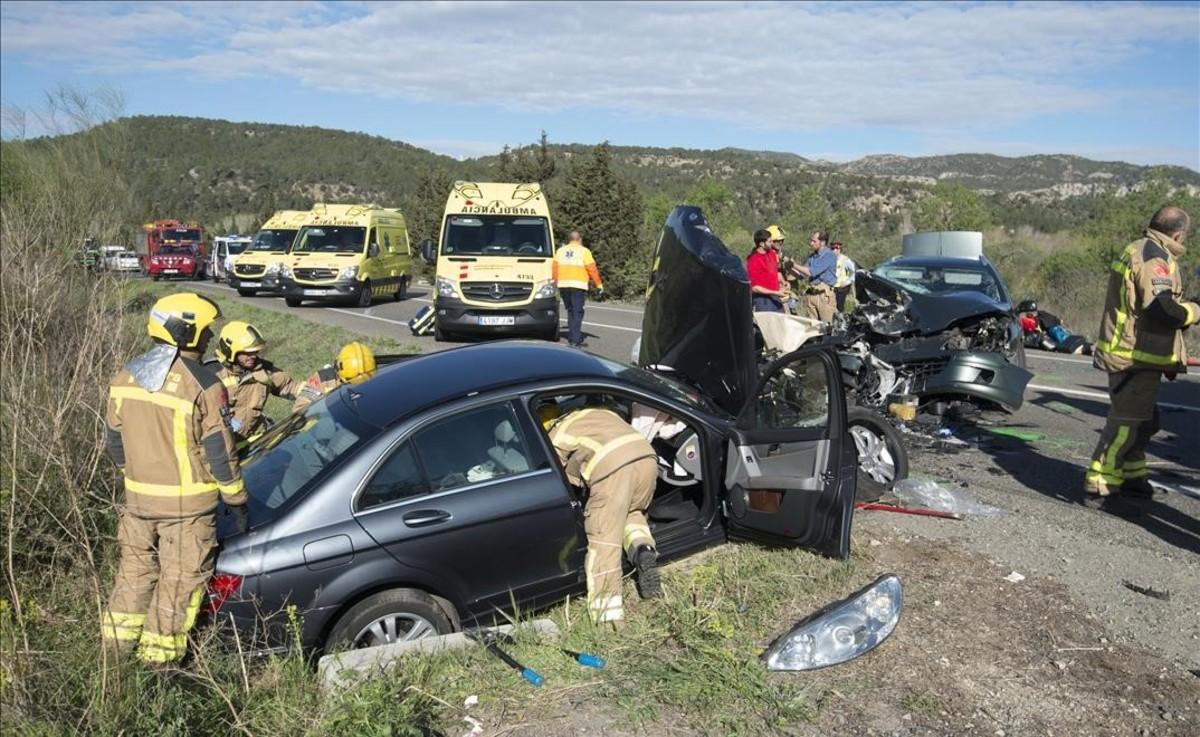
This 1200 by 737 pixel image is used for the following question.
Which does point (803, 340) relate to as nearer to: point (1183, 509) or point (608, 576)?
point (1183, 509)

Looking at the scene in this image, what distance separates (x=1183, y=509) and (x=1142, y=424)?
68cm

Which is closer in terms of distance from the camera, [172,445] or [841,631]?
[172,445]

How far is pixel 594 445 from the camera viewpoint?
448 cm

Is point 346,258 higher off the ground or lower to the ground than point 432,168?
lower

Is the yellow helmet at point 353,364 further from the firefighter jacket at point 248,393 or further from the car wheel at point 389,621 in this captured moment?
the car wheel at point 389,621

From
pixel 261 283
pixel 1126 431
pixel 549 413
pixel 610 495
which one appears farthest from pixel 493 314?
pixel 261 283

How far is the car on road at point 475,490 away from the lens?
3893mm

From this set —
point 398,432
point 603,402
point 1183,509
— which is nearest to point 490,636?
point 398,432

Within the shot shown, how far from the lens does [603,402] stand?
15.8 feet

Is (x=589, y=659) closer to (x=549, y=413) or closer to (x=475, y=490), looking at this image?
(x=475, y=490)

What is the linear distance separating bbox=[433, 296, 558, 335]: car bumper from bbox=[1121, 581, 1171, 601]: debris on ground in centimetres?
1042

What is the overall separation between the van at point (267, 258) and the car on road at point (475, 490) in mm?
20294

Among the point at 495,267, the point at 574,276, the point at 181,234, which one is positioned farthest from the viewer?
the point at 181,234

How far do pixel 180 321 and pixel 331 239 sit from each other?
62.0 feet
